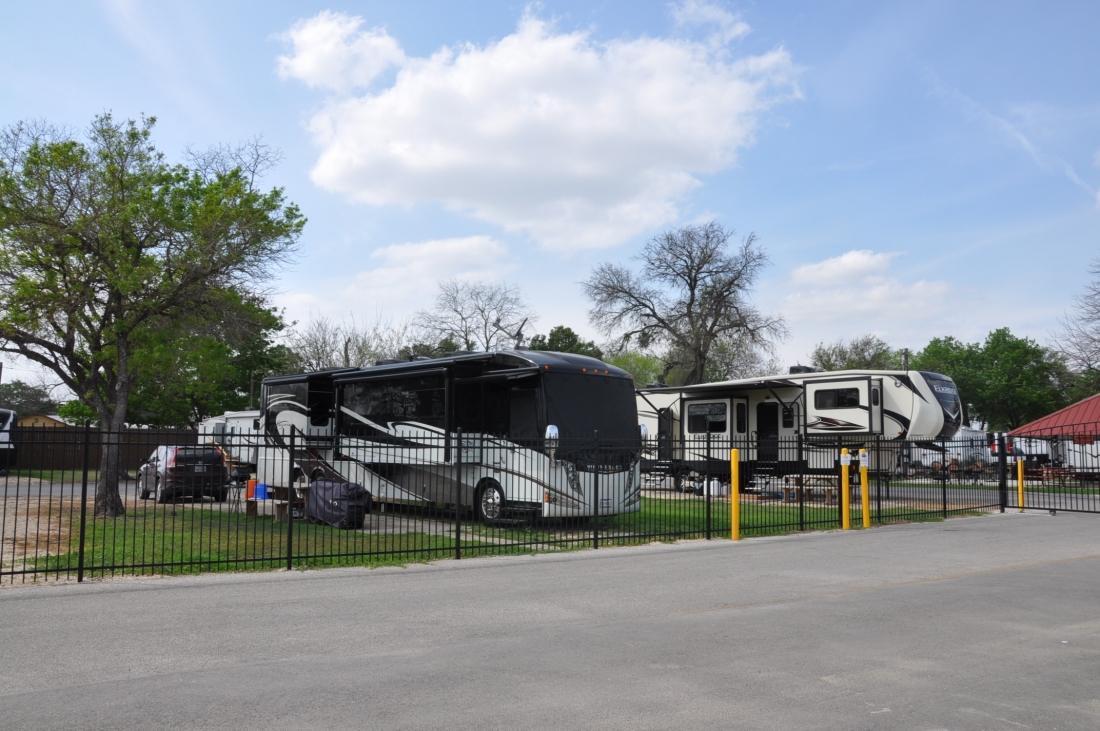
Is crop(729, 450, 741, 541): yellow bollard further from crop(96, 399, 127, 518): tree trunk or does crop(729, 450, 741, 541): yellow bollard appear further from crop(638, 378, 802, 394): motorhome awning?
crop(96, 399, 127, 518): tree trunk

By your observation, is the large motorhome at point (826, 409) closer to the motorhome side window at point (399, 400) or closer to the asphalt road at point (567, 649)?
the motorhome side window at point (399, 400)

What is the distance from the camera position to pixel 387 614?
8586 mm

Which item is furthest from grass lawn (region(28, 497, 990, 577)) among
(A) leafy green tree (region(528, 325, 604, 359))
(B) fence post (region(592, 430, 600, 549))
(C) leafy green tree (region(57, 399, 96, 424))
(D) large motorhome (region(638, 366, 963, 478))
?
(A) leafy green tree (region(528, 325, 604, 359))

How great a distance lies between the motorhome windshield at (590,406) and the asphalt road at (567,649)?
15.9 feet

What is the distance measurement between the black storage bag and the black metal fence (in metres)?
0.04

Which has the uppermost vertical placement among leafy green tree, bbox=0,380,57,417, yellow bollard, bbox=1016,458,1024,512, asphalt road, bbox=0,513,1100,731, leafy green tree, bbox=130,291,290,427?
leafy green tree, bbox=0,380,57,417

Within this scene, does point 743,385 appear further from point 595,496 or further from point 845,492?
point 595,496

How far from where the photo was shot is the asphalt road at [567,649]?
17.5ft

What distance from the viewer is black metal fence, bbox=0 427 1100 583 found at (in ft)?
37.9

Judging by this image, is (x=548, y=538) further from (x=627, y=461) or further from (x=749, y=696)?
(x=749, y=696)

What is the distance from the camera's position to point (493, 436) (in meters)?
16.5

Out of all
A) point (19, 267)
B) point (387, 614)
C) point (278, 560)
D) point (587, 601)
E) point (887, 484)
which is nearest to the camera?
point (387, 614)

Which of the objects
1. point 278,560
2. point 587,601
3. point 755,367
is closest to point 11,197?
point 278,560

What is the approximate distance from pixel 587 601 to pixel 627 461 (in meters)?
6.14
